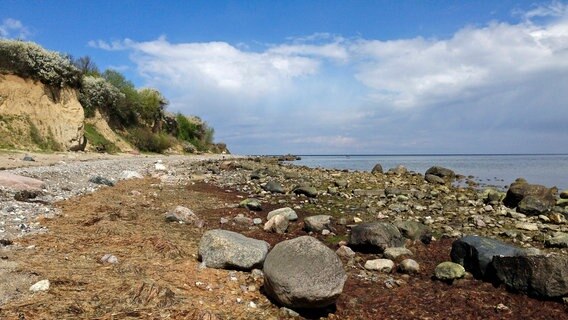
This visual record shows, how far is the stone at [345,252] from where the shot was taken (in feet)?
27.8

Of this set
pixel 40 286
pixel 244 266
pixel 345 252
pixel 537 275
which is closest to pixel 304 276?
pixel 244 266

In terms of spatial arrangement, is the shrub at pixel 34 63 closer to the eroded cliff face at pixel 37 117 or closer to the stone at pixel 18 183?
the eroded cliff face at pixel 37 117

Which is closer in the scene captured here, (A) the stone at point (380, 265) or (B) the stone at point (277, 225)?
(A) the stone at point (380, 265)

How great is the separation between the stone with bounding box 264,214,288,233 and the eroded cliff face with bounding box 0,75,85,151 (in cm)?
2437

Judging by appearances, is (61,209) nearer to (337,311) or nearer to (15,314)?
(15,314)

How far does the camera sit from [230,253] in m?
6.32

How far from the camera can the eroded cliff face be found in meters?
28.8

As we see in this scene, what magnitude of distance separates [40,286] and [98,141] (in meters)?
36.9

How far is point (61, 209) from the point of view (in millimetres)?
9703

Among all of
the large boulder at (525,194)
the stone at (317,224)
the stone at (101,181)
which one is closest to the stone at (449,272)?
the stone at (317,224)

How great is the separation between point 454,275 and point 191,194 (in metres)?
11.2

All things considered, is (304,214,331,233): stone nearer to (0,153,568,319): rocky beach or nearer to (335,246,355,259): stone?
(0,153,568,319): rocky beach

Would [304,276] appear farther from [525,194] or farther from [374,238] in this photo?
[525,194]

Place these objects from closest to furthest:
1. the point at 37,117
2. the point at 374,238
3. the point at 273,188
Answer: the point at 374,238 → the point at 273,188 → the point at 37,117
